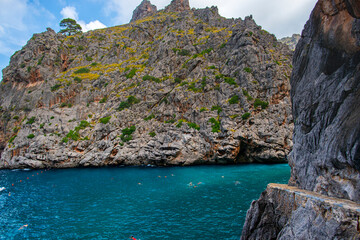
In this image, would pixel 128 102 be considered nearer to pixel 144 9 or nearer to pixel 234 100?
pixel 234 100

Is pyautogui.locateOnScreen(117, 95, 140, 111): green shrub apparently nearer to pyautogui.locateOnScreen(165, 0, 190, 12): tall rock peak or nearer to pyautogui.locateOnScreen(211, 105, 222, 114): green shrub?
pyautogui.locateOnScreen(211, 105, 222, 114): green shrub

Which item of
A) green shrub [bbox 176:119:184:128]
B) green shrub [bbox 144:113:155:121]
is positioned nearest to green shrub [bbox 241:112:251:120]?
green shrub [bbox 176:119:184:128]

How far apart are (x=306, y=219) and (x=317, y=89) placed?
9.60 metres

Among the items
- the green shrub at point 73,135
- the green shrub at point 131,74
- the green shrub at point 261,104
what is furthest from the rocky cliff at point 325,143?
the green shrub at point 131,74

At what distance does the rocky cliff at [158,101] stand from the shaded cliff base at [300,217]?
38.3 meters

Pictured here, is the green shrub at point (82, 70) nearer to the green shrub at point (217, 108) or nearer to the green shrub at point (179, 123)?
the green shrub at point (179, 123)

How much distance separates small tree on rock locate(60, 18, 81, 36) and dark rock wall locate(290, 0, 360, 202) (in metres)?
124

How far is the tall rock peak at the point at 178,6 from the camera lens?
119188 mm

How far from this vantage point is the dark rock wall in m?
10.9

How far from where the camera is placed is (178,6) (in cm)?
11962

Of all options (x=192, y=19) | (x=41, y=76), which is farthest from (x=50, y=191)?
(x=192, y=19)

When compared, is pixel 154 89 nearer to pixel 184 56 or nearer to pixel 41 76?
pixel 184 56

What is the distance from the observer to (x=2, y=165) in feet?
200

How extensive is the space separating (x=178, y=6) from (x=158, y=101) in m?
81.0
